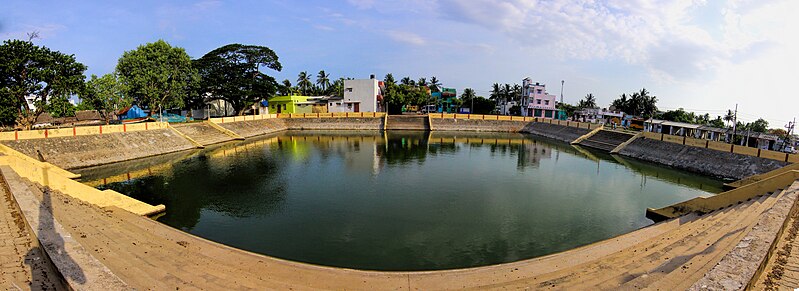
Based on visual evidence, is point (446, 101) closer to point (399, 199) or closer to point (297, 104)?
point (297, 104)

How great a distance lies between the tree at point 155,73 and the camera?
42.0 metres

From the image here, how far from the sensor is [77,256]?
→ 7027 mm

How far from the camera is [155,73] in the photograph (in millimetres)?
43500

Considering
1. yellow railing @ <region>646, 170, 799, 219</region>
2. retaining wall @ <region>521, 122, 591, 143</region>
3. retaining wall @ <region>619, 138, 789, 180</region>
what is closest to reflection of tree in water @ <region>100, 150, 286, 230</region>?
yellow railing @ <region>646, 170, 799, 219</region>

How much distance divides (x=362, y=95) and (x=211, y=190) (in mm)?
48315

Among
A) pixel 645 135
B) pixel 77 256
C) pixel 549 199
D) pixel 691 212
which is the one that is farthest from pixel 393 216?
pixel 645 135

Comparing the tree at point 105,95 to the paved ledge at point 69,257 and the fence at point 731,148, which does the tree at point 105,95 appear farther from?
the fence at point 731,148

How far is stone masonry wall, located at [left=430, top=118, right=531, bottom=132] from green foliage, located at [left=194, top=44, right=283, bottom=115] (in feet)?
94.8

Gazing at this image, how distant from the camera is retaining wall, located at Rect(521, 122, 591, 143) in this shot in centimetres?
5019

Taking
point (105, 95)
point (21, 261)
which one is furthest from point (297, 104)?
point (21, 261)

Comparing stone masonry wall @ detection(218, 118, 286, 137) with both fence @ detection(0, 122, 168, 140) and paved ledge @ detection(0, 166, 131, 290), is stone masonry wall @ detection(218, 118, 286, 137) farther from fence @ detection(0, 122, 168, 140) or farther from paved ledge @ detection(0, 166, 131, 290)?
paved ledge @ detection(0, 166, 131, 290)

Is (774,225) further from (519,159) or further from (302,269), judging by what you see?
(519,159)

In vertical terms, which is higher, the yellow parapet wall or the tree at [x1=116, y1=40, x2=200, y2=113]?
the tree at [x1=116, y1=40, x2=200, y2=113]

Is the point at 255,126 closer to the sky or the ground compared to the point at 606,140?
closer to the sky
